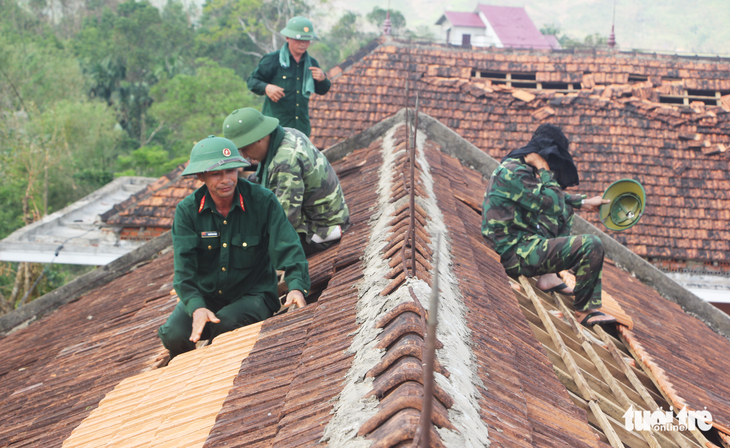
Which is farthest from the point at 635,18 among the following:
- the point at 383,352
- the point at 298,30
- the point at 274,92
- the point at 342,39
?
the point at 383,352

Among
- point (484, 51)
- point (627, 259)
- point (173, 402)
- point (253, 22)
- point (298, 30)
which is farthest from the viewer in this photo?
point (253, 22)

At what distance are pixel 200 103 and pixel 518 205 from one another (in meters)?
28.5

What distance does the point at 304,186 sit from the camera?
4.27 meters

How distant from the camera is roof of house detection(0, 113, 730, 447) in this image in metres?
2.00

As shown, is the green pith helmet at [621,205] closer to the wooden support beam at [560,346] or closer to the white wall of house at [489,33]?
the wooden support beam at [560,346]

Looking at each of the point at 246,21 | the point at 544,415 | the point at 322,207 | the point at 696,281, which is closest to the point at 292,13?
the point at 246,21

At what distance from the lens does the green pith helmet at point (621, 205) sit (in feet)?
15.7

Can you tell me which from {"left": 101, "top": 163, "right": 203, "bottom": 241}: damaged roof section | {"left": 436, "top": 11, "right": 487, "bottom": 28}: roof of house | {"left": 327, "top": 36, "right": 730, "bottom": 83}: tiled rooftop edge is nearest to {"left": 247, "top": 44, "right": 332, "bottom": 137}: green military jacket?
{"left": 101, "top": 163, "right": 203, "bottom": 241}: damaged roof section

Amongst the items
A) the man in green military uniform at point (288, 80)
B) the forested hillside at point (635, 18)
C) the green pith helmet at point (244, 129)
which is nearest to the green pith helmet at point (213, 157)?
the green pith helmet at point (244, 129)

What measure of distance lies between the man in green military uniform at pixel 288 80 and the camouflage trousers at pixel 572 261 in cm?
298

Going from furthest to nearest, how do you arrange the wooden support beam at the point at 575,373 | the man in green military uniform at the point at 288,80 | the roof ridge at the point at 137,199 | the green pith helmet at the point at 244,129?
the roof ridge at the point at 137,199, the man in green military uniform at the point at 288,80, the green pith helmet at the point at 244,129, the wooden support beam at the point at 575,373

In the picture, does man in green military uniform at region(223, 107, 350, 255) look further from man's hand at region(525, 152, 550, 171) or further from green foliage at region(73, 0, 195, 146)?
green foliage at region(73, 0, 195, 146)

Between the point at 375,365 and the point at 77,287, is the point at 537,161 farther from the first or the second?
the point at 77,287

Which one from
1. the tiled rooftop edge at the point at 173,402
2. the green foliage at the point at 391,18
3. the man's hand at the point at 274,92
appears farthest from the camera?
the green foliage at the point at 391,18
